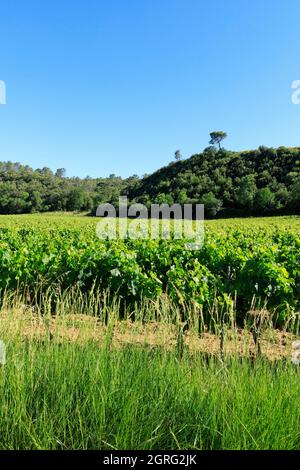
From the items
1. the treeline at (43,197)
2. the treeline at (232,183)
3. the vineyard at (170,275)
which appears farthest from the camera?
the treeline at (43,197)

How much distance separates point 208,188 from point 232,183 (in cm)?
686

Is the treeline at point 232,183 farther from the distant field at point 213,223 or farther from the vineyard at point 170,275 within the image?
the vineyard at point 170,275

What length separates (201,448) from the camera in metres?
2.57

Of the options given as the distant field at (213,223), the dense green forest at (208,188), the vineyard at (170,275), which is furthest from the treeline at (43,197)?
the vineyard at (170,275)

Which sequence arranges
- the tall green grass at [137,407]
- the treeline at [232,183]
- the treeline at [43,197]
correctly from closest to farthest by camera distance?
the tall green grass at [137,407] < the treeline at [232,183] < the treeline at [43,197]

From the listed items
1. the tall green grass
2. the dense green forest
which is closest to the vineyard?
the tall green grass

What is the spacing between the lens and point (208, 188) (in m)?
85.7

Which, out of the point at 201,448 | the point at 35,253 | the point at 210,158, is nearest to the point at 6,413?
the point at 201,448

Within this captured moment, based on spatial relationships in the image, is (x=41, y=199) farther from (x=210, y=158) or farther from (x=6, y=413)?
(x=6, y=413)

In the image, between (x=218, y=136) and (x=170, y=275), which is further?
(x=218, y=136)

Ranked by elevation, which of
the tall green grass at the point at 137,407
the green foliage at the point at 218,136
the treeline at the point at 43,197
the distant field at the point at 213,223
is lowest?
the tall green grass at the point at 137,407

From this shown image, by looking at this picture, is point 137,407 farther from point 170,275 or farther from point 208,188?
point 208,188

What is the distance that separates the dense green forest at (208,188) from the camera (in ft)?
241

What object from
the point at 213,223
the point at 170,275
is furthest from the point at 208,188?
the point at 170,275
